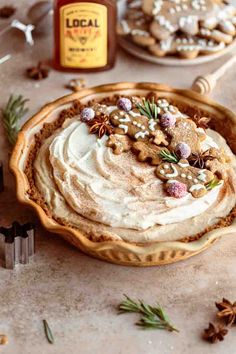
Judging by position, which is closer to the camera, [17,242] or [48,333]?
[48,333]

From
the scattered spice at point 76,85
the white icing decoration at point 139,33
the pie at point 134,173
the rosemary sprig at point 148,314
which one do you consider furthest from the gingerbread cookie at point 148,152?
the white icing decoration at point 139,33

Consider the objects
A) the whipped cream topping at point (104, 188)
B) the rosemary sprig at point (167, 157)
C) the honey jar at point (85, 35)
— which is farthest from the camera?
the honey jar at point (85, 35)

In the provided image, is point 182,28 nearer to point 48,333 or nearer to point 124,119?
point 124,119

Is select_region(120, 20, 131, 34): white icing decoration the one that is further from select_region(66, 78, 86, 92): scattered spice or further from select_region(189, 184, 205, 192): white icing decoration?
select_region(189, 184, 205, 192): white icing decoration

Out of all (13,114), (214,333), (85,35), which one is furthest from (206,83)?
(214,333)

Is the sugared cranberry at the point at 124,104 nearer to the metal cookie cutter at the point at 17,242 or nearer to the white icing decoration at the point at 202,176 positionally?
the white icing decoration at the point at 202,176

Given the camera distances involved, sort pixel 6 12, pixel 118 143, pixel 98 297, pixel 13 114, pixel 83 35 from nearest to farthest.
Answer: pixel 98 297 < pixel 118 143 < pixel 13 114 < pixel 83 35 < pixel 6 12
